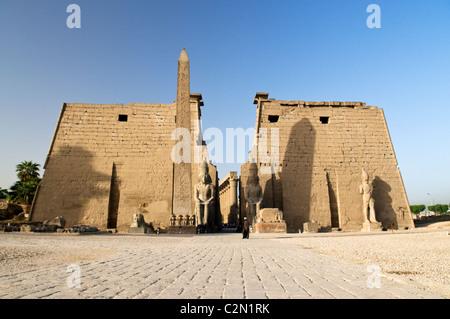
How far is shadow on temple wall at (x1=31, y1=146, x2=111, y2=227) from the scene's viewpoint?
641 inches

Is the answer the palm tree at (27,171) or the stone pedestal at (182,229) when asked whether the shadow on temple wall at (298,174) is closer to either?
the stone pedestal at (182,229)

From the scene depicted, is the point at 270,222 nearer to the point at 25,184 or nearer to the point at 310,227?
the point at 310,227

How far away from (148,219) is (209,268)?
13.6 m

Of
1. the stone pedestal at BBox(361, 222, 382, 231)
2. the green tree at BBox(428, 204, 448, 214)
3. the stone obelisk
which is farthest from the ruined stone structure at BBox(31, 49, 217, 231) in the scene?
the green tree at BBox(428, 204, 448, 214)

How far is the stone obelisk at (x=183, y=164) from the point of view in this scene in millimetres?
12609

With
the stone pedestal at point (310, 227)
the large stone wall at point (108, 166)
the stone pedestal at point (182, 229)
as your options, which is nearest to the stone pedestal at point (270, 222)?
the stone pedestal at point (310, 227)

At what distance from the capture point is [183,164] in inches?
507

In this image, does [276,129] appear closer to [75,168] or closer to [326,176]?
[326,176]

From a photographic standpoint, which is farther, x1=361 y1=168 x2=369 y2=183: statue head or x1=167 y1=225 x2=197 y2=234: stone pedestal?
x1=361 y1=168 x2=369 y2=183: statue head

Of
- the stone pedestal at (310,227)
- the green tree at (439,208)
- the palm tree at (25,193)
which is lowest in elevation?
the stone pedestal at (310,227)

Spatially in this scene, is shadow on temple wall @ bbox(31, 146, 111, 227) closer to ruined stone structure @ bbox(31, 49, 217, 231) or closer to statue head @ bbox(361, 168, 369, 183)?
ruined stone structure @ bbox(31, 49, 217, 231)

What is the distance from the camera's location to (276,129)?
18.0 m

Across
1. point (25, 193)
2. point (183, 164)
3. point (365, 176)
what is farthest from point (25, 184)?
point (365, 176)

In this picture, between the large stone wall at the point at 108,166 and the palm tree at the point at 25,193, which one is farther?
the palm tree at the point at 25,193
